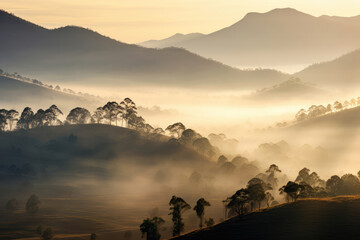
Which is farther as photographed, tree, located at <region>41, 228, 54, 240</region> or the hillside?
tree, located at <region>41, 228, 54, 240</region>

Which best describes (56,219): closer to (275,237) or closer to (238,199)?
(238,199)

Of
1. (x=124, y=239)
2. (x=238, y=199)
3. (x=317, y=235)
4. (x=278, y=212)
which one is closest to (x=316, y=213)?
(x=278, y=212)

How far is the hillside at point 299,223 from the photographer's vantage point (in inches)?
4488

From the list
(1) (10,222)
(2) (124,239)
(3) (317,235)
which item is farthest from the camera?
(1) (10,222)

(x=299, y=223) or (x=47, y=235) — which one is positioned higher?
(x=299, y=223)

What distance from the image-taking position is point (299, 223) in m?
123

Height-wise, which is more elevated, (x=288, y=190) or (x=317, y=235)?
(x=288, y=190)

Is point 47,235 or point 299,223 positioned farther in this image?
point 47,235

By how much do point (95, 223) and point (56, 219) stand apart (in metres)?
15.6

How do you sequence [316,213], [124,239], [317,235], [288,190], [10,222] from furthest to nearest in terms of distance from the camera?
[10,222], [124,239], [288,190], [316,213], [317,235]

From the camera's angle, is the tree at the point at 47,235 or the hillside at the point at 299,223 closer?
the hillside at the point at 299,223

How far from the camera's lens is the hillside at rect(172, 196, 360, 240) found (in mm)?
114000

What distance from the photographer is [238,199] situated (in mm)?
154250

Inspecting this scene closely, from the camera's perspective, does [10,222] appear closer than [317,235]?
No
